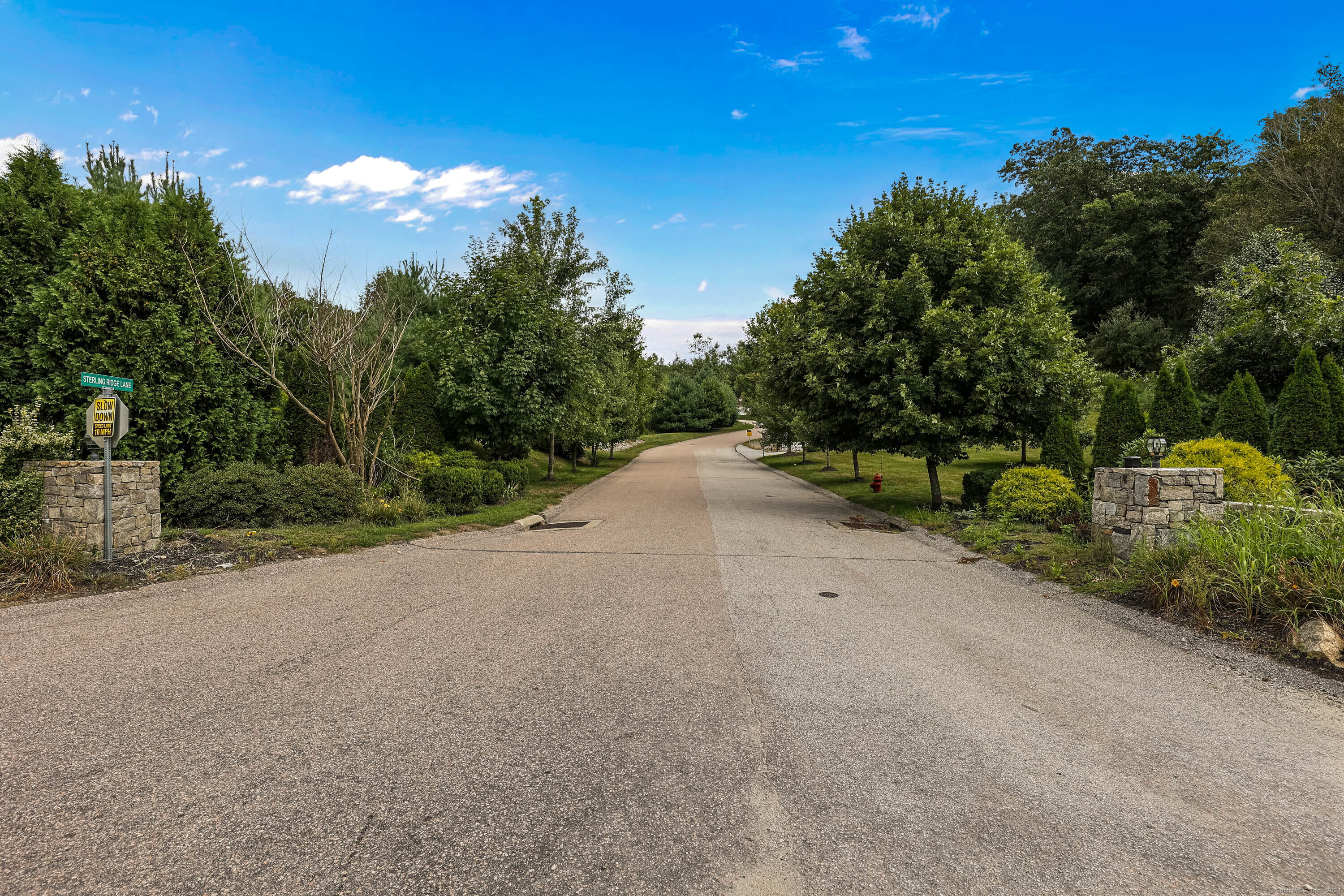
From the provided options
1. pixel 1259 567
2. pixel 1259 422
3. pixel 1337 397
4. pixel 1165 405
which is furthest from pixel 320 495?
pixel 1337 397

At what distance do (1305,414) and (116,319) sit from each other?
20224 millimetres

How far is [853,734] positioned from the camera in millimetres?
3604

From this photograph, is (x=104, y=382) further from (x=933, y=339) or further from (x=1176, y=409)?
(x=1176, y=409)

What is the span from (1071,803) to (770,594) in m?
4.06

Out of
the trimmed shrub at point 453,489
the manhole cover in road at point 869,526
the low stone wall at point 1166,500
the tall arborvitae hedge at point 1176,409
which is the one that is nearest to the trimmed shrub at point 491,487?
the trimmed shrub at point 453,489

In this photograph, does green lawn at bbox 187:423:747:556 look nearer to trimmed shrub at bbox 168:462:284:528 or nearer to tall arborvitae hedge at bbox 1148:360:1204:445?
trimmed shrub at bbox 168:462:284:528

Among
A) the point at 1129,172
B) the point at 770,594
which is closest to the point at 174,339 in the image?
the point at 770,594

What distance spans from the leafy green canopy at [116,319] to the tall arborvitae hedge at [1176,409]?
1798 cm

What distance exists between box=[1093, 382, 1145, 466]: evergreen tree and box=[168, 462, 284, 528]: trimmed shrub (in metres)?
16.0

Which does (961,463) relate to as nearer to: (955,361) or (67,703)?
(955,361)

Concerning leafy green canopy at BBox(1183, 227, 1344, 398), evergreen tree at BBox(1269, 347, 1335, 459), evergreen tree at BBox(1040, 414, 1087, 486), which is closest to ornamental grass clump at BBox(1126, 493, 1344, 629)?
evergreen tree at BBox(1040, 414, 1087, 486)

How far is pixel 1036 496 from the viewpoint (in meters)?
10.9

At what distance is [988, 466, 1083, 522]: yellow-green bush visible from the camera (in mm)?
10836

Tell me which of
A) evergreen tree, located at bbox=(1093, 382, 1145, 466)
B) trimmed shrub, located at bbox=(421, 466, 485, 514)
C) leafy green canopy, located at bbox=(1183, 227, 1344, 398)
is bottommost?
trimmed shrub, located at bbox=(421, 466, 485, 514)
